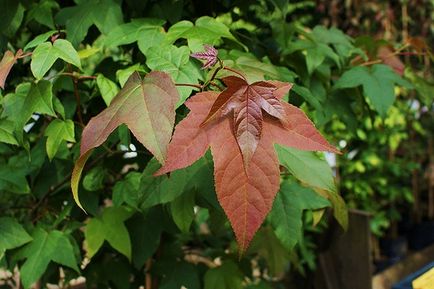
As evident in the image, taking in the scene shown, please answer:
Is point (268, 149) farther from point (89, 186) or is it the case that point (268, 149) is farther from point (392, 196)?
point (392, 196)

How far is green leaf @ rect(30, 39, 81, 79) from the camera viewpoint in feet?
3.19

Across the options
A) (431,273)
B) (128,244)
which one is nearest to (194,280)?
(128,244)

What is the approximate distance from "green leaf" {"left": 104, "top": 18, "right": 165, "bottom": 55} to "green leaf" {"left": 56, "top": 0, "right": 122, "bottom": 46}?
5cm

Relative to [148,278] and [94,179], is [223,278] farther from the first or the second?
[94,179]

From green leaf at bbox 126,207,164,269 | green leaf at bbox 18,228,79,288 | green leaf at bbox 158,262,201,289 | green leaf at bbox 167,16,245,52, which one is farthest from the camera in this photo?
green leaf at bbox 158,262,201,289

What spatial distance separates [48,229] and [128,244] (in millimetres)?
181

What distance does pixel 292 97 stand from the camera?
132cm

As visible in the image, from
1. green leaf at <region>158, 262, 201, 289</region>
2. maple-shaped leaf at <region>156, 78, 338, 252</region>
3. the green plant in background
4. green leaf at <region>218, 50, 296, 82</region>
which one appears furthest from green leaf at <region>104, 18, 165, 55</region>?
green leaf at <region>158, 262, 201, 289</region>

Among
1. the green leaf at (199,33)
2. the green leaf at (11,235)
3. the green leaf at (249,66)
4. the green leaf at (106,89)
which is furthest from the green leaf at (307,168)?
the green leaf at (11,235)

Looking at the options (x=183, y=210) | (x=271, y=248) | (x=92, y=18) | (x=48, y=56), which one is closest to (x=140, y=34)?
(x=92, y=18)

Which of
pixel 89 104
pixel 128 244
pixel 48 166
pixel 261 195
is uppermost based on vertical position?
pixel 261 195

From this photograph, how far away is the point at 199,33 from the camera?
111 centimetres

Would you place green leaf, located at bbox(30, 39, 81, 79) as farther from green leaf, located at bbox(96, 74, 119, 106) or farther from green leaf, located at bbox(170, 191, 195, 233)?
green leaf, located at bbox(170, 191, 195, 233)

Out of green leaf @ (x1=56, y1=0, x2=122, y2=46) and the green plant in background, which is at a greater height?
green leaf @ (x1=56, y1=0, x2=122, y2=46)
